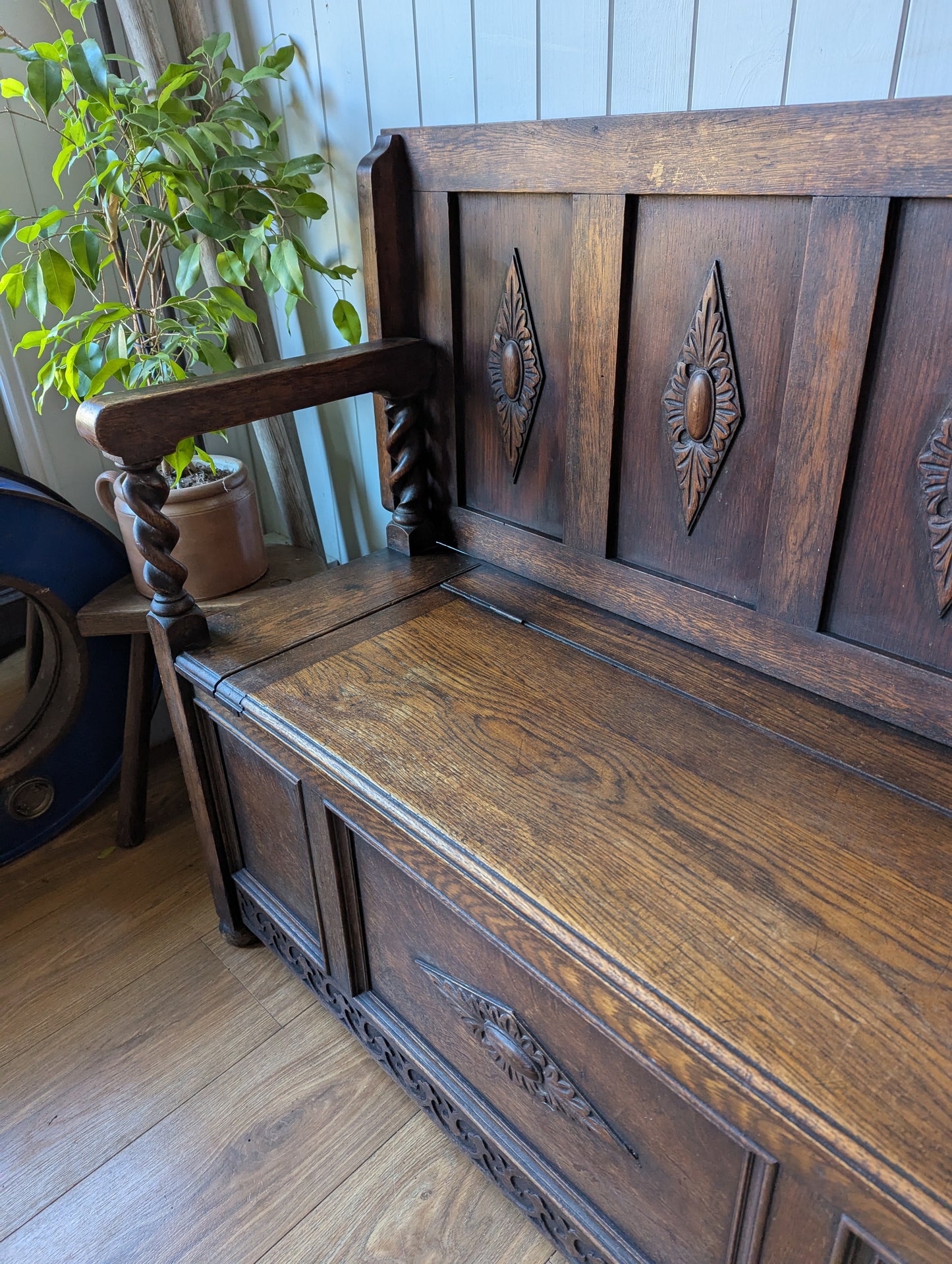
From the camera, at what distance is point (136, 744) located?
167 centimetres

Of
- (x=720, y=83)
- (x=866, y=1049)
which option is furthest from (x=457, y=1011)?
(x=720, y=83)

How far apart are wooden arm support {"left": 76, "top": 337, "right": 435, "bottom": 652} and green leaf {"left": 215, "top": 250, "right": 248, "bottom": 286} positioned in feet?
0.63

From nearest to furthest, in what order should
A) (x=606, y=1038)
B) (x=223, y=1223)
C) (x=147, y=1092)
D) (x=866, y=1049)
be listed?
(x=866, y=1049) → (x=606, y=1038) → (x=223, y=1223) → (x=147, y=1092)

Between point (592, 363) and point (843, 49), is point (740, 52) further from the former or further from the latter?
point (592, 363)

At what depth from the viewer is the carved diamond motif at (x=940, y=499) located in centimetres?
89

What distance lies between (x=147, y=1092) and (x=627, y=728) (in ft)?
2.94

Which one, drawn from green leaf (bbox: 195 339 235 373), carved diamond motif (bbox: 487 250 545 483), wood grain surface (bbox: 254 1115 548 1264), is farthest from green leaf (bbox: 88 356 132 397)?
wood grain surface (bbox: 254 1115 548 1264)

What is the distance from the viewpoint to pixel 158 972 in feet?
4.83

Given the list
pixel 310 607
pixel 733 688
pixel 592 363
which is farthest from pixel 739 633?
pixel 310 607

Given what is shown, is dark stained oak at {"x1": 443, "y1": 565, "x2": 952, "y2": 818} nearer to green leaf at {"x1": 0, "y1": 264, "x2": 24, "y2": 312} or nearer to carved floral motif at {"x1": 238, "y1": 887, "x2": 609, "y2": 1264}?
carved floral motif at {"x1": 238, "y1": 887, "x2": 609, "y2": 1264}

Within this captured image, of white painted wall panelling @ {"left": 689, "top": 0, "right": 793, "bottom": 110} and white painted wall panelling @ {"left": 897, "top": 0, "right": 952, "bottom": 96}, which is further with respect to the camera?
white painted wall panelling @ {"left": 689, "top": 0, "right": 793, "bottom": 110}

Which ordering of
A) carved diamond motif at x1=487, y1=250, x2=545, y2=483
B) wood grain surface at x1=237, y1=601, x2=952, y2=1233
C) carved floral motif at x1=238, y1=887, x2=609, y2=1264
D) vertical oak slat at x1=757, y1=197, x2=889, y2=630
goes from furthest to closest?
carved diamond motif at x1=487, y1=250, x2=545, y2=483
carved floral motif at x1=238, y1=887, x2=609, y2=1264
vertical oak slat at x1=757, y1=197, x2=889, y2=630
wood grain surface at x1=237, y1=601, x2=952, y2=1233

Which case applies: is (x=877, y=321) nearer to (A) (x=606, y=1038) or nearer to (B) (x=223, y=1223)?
(A) (x=606, y=1038)

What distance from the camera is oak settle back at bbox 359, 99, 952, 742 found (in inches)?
34.9
